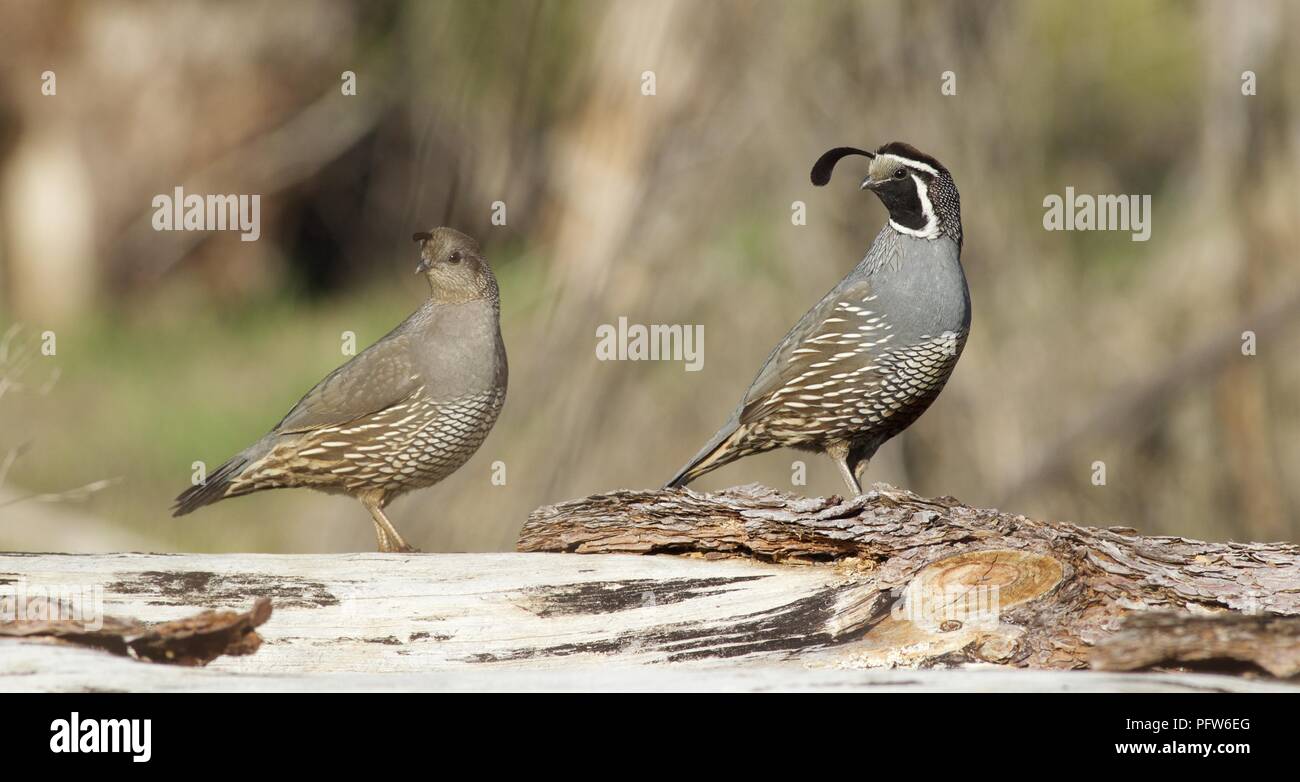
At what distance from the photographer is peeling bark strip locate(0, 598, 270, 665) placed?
11.0ft

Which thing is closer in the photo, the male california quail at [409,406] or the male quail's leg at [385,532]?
the male california quail at [409,406]

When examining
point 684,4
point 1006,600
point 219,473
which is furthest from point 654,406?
point 1006,600

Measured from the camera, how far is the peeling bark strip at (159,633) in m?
3.36

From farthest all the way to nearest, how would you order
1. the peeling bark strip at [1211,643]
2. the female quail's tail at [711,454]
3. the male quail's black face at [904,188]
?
the female quail's tail at [711,454] → the male quail's black face at [904,188] → the peeling bark strip at [1211,643]

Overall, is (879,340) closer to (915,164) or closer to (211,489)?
(915,164)

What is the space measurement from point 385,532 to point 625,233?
2.25 meters

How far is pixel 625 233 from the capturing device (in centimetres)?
649

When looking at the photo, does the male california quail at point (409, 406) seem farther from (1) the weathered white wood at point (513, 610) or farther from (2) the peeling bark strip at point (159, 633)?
(2) the peeling bark strip at point (159, 633)

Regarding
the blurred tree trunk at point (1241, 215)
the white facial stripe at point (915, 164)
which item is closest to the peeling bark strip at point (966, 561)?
the white facial stripe at point (915, 164)

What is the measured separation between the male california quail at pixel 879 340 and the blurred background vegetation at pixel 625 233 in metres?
1.82

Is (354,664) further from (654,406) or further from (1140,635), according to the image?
(654,406)

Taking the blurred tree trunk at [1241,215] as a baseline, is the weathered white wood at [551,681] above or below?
below

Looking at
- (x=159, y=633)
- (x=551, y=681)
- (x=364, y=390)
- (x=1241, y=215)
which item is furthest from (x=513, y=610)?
(x=1241, y=215)

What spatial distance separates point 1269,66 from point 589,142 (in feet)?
10.9
